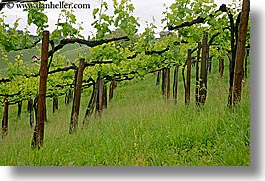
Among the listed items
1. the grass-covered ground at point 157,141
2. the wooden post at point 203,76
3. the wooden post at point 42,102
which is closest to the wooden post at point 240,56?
the grass-covered ground at point 157,141

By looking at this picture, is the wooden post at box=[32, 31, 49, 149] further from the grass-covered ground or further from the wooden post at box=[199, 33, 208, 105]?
the wooden post at box=[199, 33, 208, 105]

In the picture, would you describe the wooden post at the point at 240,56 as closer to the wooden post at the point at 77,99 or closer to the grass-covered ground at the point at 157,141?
the grass-covered ground at the point at 157,141

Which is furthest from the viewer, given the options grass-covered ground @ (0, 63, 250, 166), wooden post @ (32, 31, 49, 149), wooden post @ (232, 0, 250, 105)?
wooden post @ (32, 31, 49, 149)

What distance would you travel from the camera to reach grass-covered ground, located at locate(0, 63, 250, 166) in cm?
281

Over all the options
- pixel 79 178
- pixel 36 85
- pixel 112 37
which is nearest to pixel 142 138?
pixel 79 178

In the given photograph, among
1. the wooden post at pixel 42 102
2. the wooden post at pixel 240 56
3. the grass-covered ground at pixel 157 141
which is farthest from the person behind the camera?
the wooden post at pixel 42 102

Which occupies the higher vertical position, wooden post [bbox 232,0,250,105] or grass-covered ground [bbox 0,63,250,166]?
wooden post [bbox 232,0,250,105]

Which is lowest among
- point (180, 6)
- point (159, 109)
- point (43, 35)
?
point (159, 109)

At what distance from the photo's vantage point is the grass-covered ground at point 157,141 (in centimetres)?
281

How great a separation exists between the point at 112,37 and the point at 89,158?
4.23 feet

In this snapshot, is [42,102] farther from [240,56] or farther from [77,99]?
[240,56]

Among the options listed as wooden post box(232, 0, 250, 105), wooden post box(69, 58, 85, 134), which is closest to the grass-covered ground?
wooden post box(232, 0, 250, 105)

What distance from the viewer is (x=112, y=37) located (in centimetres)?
386

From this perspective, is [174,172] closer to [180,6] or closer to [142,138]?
[142,138]
